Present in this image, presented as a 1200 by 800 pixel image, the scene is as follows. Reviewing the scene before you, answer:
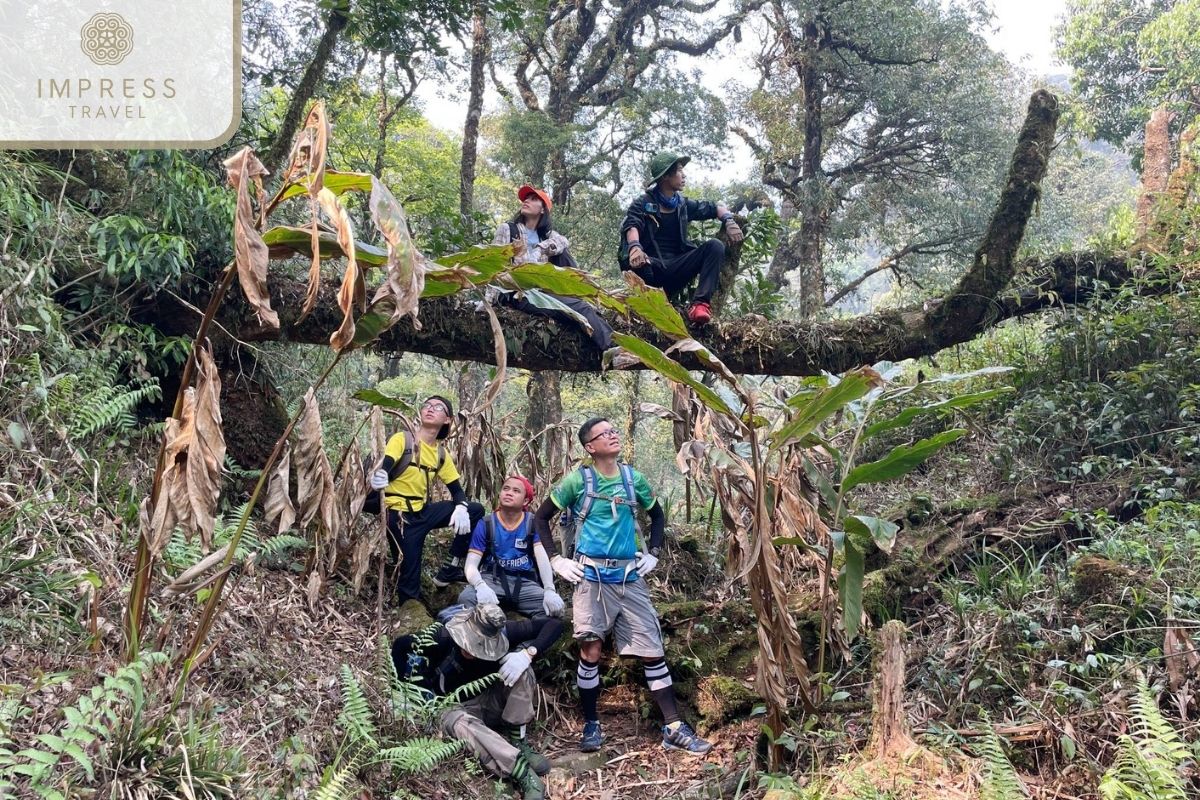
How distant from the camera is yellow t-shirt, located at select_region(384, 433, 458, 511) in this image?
5699 mm

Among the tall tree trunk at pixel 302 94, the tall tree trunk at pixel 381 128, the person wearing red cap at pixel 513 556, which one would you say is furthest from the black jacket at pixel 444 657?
the tall tree trunk at pixel 381 128

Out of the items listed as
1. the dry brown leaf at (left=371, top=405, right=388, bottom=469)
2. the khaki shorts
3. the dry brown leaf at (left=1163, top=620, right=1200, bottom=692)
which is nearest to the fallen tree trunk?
the dry brown leaf at (left=371, top=405, right=388, bottom=469)

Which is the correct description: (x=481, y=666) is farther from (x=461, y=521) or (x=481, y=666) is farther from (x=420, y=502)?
(x=420, y=502)

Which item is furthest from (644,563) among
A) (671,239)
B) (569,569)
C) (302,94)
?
(302,94)

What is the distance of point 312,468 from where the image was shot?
3195mm

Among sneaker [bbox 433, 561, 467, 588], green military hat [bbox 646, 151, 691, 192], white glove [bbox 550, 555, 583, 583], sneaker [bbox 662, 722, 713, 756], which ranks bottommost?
sneaker [bbox 662, 722, 713, 756]

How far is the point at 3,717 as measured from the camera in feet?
8.37

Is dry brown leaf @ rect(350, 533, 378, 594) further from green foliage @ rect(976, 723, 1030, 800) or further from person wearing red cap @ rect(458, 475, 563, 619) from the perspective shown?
green foliage @ rect(976, 723, 1030, 800)

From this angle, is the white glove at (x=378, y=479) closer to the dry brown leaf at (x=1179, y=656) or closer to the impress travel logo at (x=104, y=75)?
the impress travel logo at (x=104, y=75)

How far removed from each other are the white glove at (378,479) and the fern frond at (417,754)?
6.36ft

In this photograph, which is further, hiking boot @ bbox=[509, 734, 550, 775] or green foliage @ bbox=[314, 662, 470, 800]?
hiking boot @ bbox=[509, 734, 550, 775]

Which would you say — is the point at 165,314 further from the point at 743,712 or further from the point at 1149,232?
the point at 1149,232

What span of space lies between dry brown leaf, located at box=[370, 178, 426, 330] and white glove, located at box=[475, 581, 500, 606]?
8.85ft

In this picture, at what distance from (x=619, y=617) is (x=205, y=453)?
3060mm
